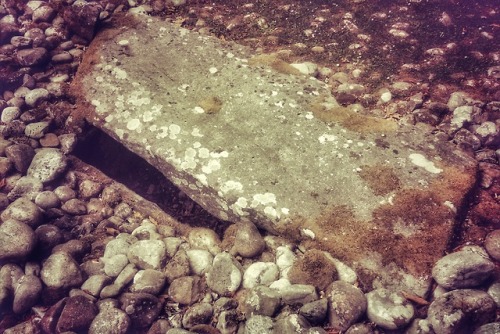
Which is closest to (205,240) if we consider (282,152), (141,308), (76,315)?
(141,308)

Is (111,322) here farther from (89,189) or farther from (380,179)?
(380,179)

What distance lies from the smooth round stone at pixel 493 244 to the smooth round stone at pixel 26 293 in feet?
17.8

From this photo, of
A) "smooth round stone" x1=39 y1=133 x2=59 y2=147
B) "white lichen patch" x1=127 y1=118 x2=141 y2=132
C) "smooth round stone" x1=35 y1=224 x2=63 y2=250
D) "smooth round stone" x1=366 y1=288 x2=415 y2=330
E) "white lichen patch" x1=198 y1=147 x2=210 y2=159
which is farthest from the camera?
"smooth round stone" x1=39 y1=133 x2=59 y2=147

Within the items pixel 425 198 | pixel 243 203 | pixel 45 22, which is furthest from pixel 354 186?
pixel 45 22

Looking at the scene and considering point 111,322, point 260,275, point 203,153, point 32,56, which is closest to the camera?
point 111,322

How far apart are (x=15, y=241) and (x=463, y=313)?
5148 mm

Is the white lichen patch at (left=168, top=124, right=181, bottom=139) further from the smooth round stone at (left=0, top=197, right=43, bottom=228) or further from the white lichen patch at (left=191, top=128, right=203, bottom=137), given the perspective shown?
the smooth round stone at (left=0, top=197, right=43, bottom=228)

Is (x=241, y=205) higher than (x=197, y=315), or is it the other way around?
(x=241, y=205)

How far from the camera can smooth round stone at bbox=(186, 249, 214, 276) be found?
14.7ft

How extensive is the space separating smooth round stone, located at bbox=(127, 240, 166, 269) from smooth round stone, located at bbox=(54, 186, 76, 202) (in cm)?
157

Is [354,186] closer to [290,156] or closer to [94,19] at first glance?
[290,156]

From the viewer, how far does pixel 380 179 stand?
175 inches

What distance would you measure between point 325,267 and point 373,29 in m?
5.49

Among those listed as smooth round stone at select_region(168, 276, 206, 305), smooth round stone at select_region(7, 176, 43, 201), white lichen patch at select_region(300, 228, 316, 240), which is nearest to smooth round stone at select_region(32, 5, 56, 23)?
smooth round stone at select_region(7, 176, 43, 201)
